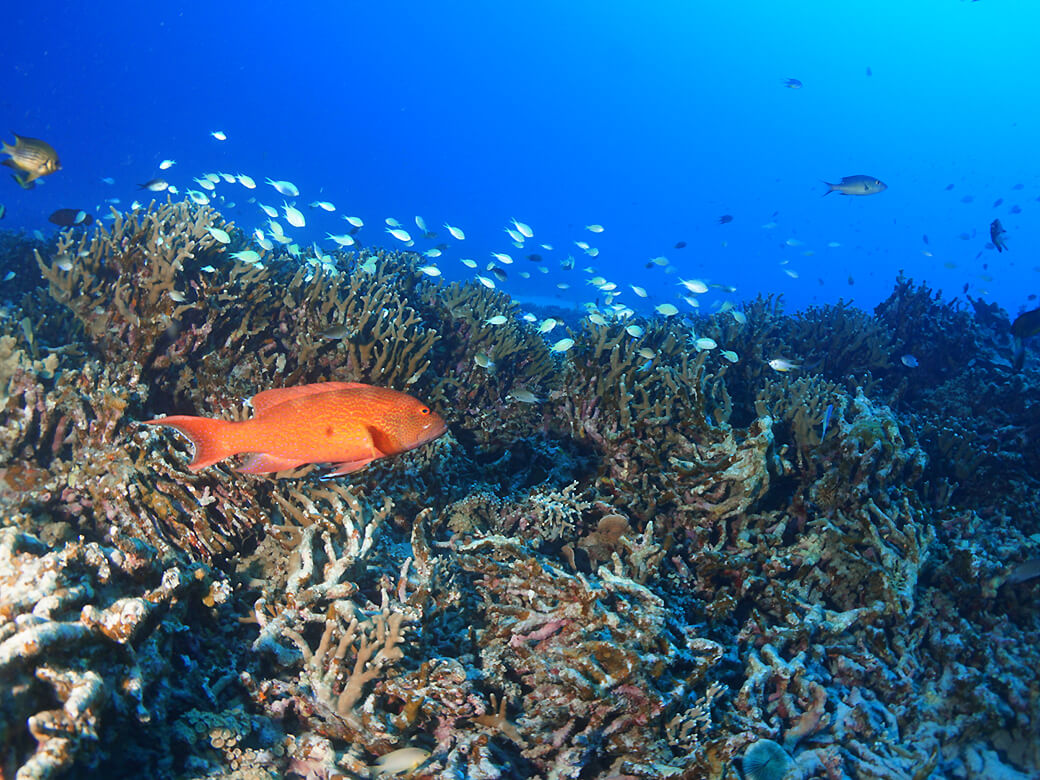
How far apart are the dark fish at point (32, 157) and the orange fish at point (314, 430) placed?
6.11 meters

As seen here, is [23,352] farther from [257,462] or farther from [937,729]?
[937,729]

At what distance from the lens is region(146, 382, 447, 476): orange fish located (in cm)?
263

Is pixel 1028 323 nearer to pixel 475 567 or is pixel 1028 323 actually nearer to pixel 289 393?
pixel 475 567

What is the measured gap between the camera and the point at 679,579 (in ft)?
13.1

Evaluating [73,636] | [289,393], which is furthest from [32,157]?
[73,636]

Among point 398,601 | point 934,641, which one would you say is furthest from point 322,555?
point 934,641

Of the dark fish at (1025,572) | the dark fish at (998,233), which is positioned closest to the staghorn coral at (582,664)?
the dark fish at (1025,572)

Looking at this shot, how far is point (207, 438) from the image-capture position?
2.64 metres

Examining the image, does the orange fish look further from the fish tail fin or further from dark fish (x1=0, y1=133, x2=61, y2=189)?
dark fish (x1=0, y1=133, x2=61, y2=189)

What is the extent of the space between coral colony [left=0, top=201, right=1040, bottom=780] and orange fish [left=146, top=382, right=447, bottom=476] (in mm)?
771

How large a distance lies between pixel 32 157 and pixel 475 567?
24.5ft

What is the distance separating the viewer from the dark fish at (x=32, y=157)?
6055 mm

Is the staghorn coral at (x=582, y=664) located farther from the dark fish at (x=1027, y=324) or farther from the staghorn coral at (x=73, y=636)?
the dark fish at (x=1027, y=324)

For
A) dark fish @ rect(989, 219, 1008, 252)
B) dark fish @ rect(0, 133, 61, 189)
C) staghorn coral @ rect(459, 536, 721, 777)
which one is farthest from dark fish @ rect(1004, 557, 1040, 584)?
dark fish @ rect(0, 133, 61, 189)
